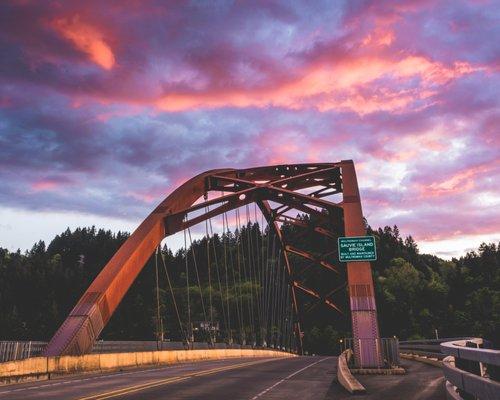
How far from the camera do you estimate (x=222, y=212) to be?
115 ft

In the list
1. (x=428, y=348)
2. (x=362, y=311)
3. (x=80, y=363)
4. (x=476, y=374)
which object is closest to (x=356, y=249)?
(x=362, y=311)

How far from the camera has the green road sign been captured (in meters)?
25.1

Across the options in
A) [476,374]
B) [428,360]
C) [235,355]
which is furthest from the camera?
[235,355]

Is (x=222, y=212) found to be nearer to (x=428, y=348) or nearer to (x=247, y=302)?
(x=428, y=348)

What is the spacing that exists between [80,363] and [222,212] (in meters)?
15.7

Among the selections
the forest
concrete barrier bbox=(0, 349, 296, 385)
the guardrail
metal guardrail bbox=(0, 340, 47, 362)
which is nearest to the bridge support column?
concrete barrier bbox=(0, 349, 296, 385)

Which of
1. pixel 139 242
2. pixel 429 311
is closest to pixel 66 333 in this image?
pixel 139 242

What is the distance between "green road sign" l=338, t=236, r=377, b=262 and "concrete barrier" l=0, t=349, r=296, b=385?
11.4 metres

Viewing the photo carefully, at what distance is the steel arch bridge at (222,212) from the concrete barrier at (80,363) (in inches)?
21.4

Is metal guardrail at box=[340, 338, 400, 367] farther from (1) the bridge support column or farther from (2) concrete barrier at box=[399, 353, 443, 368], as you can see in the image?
(2) concrete barrier at box=[399, 353, 443, 368]

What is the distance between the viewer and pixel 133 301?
11494cm

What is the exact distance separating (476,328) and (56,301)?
297ft

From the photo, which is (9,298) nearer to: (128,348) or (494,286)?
(128,348)

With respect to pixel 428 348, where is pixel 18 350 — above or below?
above
